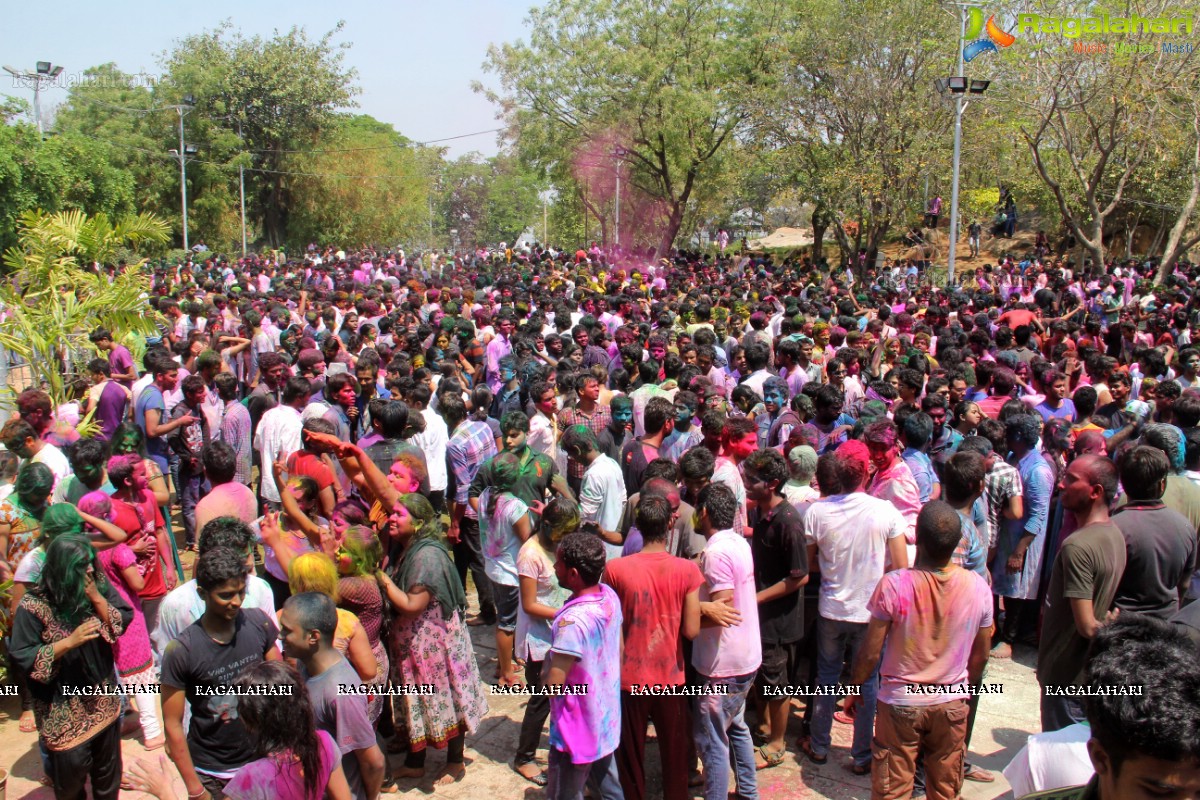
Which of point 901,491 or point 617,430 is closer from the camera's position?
point 901,491

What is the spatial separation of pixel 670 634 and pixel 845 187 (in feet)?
62.9

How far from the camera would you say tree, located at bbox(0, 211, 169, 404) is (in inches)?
332

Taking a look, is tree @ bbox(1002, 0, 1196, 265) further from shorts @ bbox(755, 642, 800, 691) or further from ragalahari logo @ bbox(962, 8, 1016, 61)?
shorts @ bbox(755, 642, 800, 691)

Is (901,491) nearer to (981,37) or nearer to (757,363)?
(757,363)

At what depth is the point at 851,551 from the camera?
449 centimetres

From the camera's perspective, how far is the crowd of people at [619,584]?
3498 millimetres

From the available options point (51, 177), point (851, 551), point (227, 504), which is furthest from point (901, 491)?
point (51, 177)

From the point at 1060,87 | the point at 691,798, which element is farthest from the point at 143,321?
the point at 1060,87

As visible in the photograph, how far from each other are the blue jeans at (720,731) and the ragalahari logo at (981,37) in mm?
16381

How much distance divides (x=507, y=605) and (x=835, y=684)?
1919 mm

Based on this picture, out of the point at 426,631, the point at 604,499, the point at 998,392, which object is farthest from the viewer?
the point at 998,392

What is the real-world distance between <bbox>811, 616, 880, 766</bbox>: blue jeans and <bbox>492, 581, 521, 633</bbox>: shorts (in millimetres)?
1745

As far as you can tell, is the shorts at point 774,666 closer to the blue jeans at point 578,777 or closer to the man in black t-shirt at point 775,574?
the man in black t-shirt at point 775,574

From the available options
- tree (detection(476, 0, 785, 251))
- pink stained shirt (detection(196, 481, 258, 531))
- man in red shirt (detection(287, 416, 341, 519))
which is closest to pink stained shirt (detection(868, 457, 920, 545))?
man in red shirt (detection(287, 416, 341, 519))
